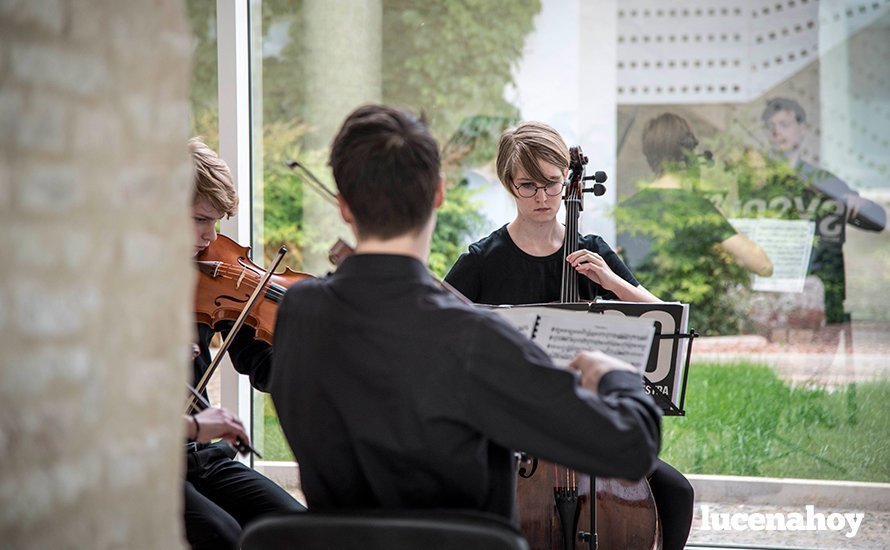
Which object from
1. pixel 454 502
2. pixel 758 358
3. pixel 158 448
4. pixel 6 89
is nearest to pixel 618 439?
pixel 454 502

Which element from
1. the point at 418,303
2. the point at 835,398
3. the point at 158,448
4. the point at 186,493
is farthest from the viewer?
the point at 835,398

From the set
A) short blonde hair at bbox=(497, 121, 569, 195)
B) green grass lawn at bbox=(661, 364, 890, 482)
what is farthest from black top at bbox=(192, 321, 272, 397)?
green grass lawn at bbox=(661, 364, 890, 482)

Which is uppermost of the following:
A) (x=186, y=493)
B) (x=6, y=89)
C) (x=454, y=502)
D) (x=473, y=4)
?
(x=473, y=4)

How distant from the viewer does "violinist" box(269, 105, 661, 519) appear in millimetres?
1453

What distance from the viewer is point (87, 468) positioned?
124 cm

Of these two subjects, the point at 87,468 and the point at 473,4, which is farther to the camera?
the point at 473,4

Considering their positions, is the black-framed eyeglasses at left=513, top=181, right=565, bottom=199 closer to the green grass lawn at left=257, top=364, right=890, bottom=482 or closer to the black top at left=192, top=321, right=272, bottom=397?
the black top at left=192, top=321, right=272, bottom=397

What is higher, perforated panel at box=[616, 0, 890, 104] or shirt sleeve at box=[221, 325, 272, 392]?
perforated panel at box=[616, 0, 890, 104]

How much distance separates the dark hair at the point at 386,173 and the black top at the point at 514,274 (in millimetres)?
1352

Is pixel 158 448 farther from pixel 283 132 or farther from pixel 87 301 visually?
pixel 283 132

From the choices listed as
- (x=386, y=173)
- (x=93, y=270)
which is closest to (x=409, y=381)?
(x=386, y=173)

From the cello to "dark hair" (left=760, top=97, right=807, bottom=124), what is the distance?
6.42ft

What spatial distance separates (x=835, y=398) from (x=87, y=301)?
3237 mm

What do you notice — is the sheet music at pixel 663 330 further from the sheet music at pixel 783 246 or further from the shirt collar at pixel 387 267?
the sheet music at pixel 783 246
